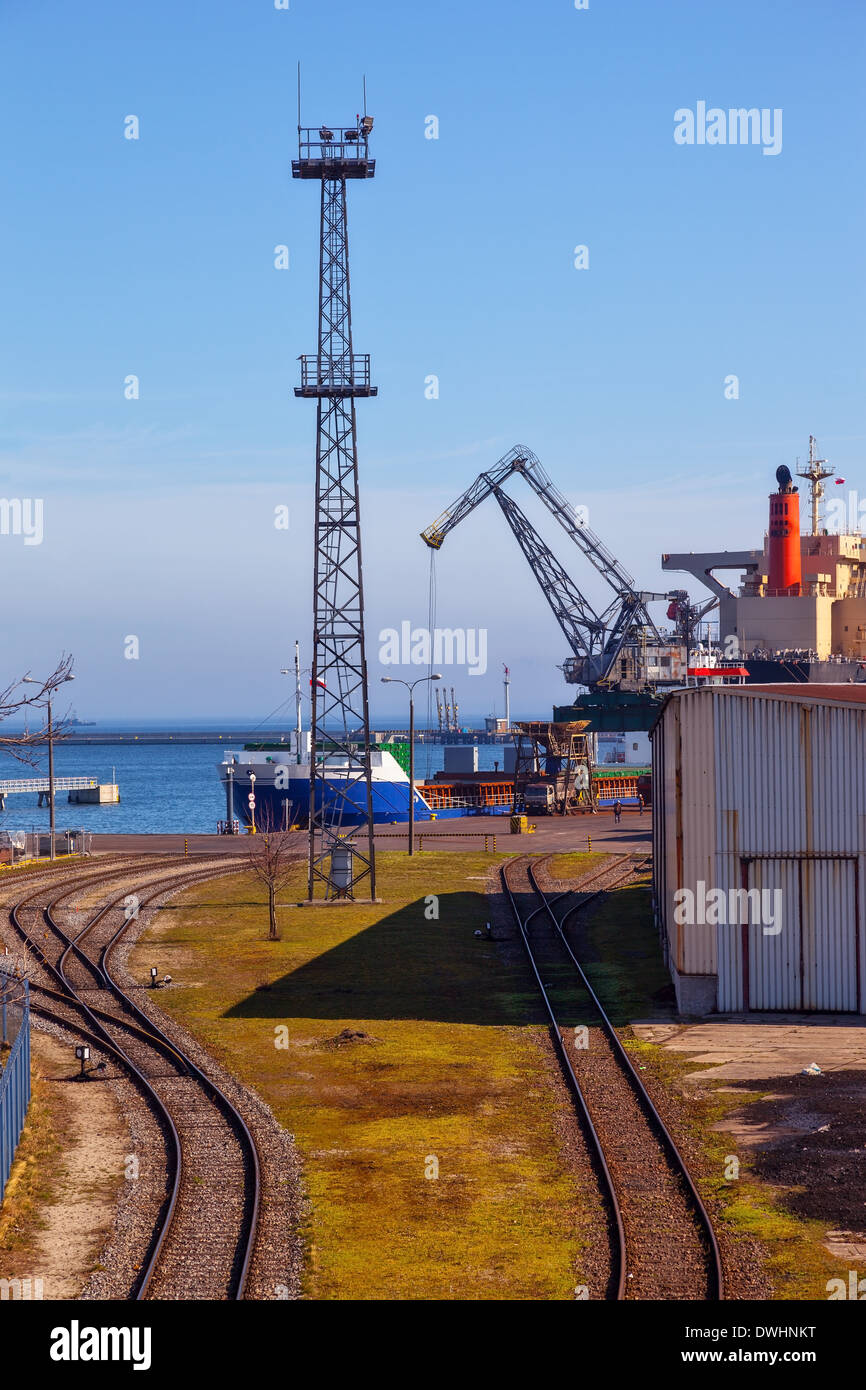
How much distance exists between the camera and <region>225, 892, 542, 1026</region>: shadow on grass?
99.5ft

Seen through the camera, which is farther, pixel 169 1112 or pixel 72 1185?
pixel 169 1112

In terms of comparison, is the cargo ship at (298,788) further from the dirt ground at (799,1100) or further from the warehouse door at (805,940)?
the dirt ground at (799,1100)

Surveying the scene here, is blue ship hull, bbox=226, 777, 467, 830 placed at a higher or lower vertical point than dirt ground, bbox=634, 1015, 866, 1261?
lower

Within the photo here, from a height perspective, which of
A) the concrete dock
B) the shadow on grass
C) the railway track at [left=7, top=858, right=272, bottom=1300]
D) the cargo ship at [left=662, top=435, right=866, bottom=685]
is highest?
the cargo ship at [left=662, top=435, right=866, bottom=685]

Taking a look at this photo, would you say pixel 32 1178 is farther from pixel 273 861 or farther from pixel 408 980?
pixel 273 861

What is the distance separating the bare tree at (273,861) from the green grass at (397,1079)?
3.57 ft

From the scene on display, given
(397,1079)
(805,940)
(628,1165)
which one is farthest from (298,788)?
(628,1165)

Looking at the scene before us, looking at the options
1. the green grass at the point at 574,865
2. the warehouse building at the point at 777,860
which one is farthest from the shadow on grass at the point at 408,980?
the green grass at the point at 574,865

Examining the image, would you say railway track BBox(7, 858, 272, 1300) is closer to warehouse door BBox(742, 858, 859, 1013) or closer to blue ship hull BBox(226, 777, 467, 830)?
warehouse door BBox(742, 858, 859, 1013)

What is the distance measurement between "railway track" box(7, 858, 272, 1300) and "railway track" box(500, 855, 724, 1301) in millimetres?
4607

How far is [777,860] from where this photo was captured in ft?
93.0

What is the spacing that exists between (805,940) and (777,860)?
180cm

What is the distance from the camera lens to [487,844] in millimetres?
68062

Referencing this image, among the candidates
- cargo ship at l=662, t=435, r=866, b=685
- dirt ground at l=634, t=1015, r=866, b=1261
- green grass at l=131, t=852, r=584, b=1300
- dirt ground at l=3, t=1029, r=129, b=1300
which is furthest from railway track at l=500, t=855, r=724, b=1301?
cargo ship at l=662, t=435, r=866, b=685
